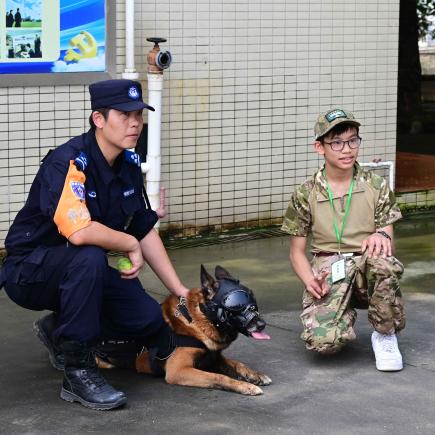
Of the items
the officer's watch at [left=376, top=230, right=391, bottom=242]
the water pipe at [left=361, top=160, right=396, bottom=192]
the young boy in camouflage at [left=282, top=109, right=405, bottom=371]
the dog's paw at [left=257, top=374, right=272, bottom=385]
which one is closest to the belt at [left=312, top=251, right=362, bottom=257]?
the young boy in camouflage at [left=282, top=109, right=405, bottom=371]

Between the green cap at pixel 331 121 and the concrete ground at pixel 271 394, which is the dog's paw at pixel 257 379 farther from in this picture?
the green cap at pixel 331 121

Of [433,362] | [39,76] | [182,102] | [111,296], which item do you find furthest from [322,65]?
[111,296]

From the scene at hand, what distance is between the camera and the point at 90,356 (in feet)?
15.3

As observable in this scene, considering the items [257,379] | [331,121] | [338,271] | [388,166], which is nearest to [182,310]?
[257,379]

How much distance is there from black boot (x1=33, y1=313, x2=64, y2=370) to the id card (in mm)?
1339

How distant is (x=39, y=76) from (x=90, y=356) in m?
3.19

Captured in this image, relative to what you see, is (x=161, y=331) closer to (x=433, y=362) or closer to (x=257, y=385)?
(x=257, y=385)

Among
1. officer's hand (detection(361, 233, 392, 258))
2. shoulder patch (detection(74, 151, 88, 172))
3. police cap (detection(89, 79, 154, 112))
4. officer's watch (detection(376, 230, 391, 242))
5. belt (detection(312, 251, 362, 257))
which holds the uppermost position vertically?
police cap (detection(89, 79, 154, 112))

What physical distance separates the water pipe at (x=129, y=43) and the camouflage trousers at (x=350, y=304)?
2.78 m

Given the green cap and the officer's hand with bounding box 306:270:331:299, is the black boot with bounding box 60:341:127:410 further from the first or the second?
the green cap

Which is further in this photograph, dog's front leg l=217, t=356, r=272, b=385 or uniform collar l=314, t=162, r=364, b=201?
uniform collar l=314, t=162, r=364, b=201

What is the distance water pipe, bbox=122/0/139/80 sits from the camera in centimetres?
749

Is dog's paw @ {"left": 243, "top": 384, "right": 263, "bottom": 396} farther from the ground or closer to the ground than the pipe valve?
closer to the ground

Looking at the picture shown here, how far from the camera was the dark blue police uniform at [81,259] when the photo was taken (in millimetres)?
4543
